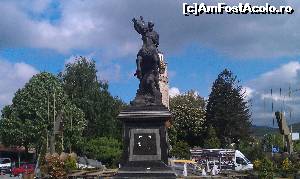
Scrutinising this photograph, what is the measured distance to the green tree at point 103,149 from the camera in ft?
203

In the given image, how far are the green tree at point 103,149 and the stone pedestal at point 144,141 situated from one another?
39285mm

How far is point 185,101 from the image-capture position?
307 feet

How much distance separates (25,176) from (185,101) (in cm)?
6729

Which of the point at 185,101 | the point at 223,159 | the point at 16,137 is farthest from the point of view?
the point at 185,101

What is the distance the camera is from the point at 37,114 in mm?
62000

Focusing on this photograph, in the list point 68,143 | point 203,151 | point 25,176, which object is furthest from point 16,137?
point 25,176

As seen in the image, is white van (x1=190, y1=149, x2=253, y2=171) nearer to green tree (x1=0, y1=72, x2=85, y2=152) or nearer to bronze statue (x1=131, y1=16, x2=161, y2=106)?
green tree (x1=0, y1=72, x2=85, y2=152)

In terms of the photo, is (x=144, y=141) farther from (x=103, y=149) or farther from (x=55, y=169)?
(x=103, y=149)

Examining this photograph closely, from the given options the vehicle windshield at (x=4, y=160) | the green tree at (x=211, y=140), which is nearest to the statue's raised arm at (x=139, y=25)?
the vehicle windshield at (x=4, y=160)

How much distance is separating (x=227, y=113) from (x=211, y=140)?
29.8 ft

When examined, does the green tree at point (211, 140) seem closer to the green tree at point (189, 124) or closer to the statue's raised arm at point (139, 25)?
the green tree at point (189, 124)

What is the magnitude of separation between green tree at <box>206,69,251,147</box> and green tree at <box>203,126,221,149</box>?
3.31 m

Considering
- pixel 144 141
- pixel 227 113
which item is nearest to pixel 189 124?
pixel 227 113

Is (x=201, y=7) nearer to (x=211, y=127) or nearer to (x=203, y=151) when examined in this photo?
(x=203, y=151)
